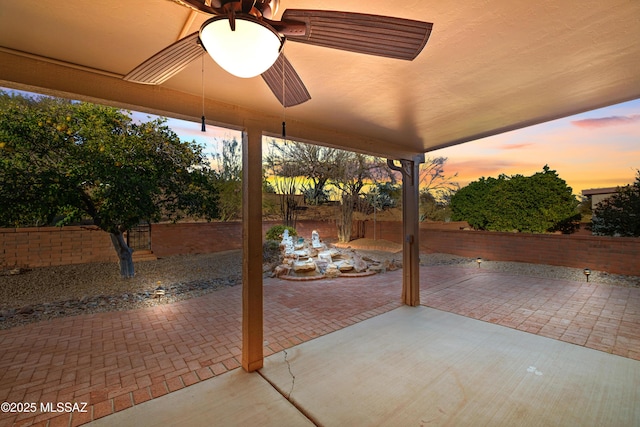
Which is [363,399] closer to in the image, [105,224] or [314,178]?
[105,224]

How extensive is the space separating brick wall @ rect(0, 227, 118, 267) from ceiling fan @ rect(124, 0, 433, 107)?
23.6ft

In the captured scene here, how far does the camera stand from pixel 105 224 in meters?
4.89

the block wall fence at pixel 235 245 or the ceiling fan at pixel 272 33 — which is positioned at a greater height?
the ceiling fan at pixel 272 33

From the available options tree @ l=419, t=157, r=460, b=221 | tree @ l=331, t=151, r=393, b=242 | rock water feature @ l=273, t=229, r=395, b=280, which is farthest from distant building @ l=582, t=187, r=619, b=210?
rock water feature @ l=273, t=229, r=395, b=280

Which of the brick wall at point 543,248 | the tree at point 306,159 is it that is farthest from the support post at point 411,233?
the tree at point 306,159

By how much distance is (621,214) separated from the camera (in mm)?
6488

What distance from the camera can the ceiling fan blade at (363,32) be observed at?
0.93 m

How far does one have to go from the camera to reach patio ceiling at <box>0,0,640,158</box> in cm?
129

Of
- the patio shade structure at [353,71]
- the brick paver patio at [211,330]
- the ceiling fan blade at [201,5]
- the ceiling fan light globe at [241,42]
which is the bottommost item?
the brick paver patio at [211,330]

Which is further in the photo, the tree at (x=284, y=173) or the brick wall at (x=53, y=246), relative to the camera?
the tree at (x=284, y=173)

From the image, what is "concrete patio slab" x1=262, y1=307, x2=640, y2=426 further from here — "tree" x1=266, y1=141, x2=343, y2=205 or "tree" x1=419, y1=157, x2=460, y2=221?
"tree" x1=419, y1=157, x2=460, y2=221

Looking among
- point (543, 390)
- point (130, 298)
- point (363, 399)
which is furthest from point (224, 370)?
point (130, 298)

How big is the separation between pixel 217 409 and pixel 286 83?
2.31 m

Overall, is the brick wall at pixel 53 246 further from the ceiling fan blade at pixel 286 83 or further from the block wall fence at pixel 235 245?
the ceiling fan blade at pixel 286 83
